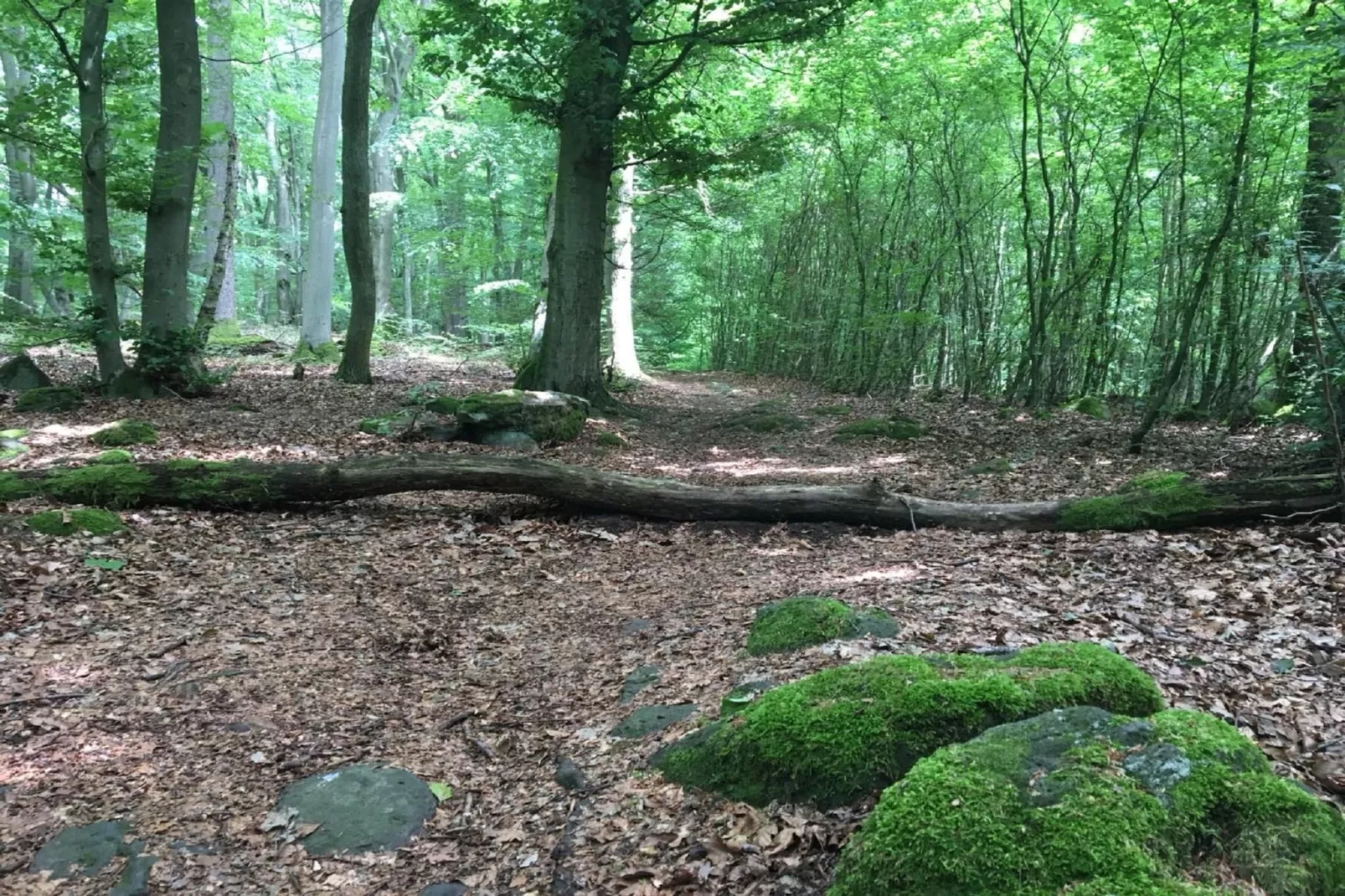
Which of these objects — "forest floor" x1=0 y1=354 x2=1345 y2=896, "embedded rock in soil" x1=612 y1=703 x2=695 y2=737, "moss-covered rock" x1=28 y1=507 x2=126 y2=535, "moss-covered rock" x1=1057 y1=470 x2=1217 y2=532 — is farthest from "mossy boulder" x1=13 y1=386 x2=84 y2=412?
"moss-covered rock" x1=1057 y1=470 x2=1217 y2=532

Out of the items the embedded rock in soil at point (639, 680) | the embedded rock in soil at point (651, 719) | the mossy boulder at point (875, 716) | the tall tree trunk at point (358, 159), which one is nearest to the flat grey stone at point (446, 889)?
the mossy boulder at point (875, 716)

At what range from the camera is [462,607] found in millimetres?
5324

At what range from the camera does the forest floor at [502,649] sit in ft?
9.14

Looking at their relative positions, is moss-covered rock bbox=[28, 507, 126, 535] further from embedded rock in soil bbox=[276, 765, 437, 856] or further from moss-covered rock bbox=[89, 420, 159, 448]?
embedded rock in soil bbox=[276, 765, 437, 856]

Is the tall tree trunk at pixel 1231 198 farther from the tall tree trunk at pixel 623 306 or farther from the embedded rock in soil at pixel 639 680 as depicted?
the tall tree trunk at pixel 623 306

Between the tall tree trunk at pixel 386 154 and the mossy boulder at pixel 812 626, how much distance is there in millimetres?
22442

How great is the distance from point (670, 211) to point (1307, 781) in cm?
1464

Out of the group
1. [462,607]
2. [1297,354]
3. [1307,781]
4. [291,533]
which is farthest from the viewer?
[1297,354]

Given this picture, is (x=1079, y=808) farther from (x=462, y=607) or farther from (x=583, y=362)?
(x=583, y=362)

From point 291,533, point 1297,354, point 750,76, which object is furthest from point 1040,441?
point 750,76

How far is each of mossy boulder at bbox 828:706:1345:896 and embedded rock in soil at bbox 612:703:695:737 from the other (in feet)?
4.57

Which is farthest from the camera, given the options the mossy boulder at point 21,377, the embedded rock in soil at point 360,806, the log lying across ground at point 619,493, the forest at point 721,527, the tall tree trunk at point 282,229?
the tall tree trunk at point 282,229

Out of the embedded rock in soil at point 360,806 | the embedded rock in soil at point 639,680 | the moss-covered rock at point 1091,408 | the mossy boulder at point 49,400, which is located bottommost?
the embedded rock in soil at point 360,806

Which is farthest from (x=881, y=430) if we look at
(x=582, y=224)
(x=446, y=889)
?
(x=446, y=889)
